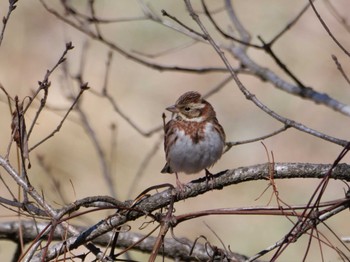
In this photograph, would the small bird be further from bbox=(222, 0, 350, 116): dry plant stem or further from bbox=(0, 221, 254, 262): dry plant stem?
bbox=(0, 221, 254, 262): dry plant stem

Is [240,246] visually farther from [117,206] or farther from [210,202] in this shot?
[117,206]

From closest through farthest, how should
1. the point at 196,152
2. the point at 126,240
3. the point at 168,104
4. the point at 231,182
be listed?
the point at 231,182 < the point at 126,240 < the point at 196,152 < the point at 168,104

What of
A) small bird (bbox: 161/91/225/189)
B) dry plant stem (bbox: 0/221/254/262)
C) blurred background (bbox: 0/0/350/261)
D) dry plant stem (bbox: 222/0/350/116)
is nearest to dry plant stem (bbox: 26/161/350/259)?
dry plant stem (bbox: 0/221/254/262)

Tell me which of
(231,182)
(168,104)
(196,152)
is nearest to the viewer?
(231,182)

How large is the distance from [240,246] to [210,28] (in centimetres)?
358

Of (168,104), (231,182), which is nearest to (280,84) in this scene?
(231,182)

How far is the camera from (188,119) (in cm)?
473

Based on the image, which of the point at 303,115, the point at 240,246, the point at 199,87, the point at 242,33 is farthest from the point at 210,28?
the point at 242,33

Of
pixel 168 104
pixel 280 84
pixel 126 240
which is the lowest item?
pixel 126 240

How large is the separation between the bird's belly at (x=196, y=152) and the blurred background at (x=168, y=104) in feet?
11.0

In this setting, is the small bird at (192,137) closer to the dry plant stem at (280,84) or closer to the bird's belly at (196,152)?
the bird's belly at (196,152)

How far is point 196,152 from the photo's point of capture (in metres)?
4.55

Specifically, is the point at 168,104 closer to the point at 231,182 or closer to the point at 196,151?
the point at 196,151

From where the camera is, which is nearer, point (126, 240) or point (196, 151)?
point (126, 240)
